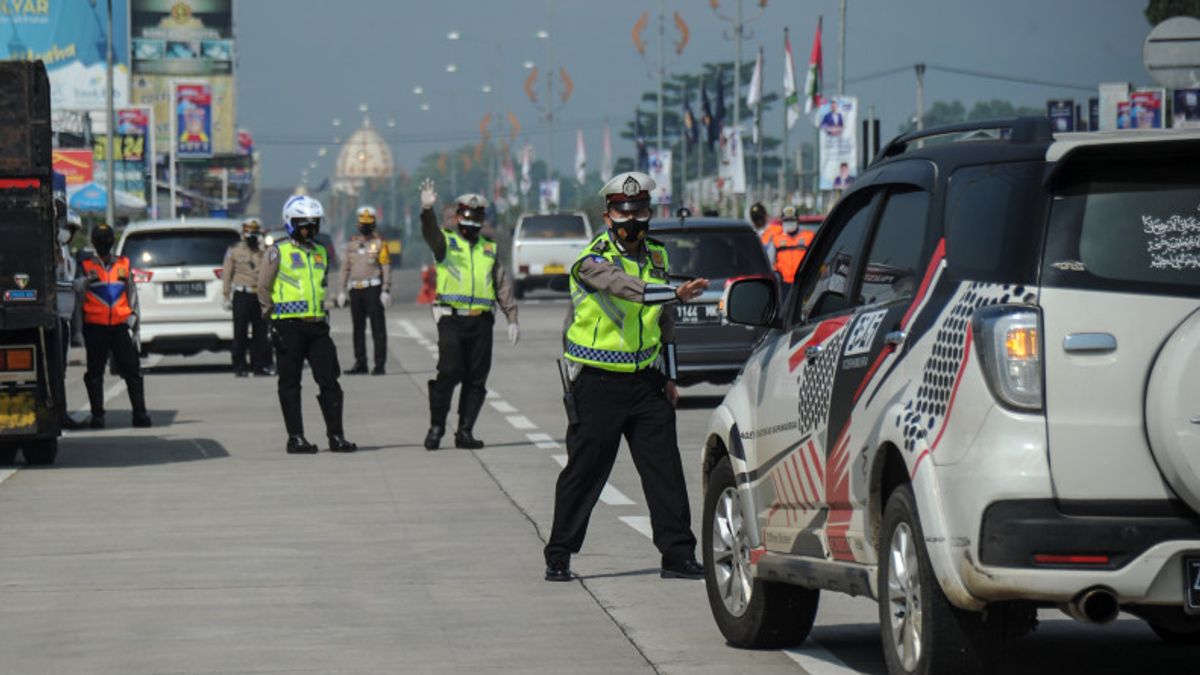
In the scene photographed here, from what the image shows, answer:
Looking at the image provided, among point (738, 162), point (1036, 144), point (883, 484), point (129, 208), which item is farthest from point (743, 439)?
point (129, 208)

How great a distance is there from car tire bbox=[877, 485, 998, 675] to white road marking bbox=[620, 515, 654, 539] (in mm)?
5561

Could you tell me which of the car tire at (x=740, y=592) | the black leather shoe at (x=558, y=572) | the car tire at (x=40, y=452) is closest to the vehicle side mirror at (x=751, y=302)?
the car tire at (x=740, y=592)

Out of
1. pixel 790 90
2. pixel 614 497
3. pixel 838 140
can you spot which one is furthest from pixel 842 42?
pixel 614 497

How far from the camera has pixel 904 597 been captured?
7.32 meters

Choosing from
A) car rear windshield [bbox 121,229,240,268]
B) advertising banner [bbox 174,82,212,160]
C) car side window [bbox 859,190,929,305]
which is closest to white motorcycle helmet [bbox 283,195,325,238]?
car side window [bbox 859,190,929,305]

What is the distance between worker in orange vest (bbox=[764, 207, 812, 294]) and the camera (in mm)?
31141

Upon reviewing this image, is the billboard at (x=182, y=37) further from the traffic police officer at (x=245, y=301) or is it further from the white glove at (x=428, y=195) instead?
the white glove at (x=428, y=195)

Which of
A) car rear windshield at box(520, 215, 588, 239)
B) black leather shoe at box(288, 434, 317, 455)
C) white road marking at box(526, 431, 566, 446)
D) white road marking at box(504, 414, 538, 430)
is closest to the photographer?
black leather shoe at box(288, 434, 317, 455)

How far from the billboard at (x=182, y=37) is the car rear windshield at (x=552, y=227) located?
5533 cm

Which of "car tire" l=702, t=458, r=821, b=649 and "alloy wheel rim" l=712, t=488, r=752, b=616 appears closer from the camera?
"car tire" l=702, t=458, r=821, b=649

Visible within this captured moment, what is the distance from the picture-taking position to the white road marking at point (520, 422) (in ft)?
69.3

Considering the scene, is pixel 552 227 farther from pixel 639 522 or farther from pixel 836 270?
pixel 836 270

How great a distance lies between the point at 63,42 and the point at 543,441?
67072 millimetres

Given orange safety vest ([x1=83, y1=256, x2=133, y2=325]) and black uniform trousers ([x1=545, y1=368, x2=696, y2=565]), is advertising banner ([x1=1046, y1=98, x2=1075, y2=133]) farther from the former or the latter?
black uniform trousers ([x1=545, y1=368, x2=696, y2=565])
